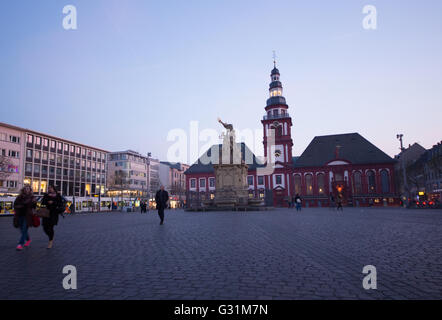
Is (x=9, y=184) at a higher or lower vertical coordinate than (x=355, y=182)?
higher

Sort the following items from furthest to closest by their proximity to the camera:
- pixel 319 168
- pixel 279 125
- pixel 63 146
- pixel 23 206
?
pixel 63 146 → pixel 279 125 → pixel 319 168 → pixel 23 206

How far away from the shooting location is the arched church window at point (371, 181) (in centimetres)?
6266

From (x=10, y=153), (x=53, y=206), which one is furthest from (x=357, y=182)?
(x=10, y=153)

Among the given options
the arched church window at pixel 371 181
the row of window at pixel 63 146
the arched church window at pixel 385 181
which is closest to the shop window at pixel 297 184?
the arched church window at pixel 371 181

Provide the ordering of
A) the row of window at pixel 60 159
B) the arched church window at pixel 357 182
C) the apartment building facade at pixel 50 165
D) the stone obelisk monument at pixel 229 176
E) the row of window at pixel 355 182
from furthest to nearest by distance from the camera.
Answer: the row of window at pixel 60 159 → the arched church window at pixel 357 182 → the row of window at pixel 355 182 → the apartment building facade at pixel 50 165 → the stone obelisk monument at pixel 229 176

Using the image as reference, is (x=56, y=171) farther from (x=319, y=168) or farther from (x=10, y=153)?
(x=319, y=168)

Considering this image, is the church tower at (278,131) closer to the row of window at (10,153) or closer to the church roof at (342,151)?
the church roof at (342,151)

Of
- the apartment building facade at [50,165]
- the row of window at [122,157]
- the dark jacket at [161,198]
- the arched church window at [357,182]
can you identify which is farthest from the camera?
the row of window at [122,157]

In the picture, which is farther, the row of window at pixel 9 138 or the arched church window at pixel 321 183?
the arched church window at pixel 321 183

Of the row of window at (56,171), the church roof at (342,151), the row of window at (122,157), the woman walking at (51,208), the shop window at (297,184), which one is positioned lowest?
the woman walking at (51,208)

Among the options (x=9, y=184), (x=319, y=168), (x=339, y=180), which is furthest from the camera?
(x=319, y=168)

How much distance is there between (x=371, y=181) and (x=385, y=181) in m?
2.52

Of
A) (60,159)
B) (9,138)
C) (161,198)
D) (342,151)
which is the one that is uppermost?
(9,138)

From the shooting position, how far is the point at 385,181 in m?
62.4
